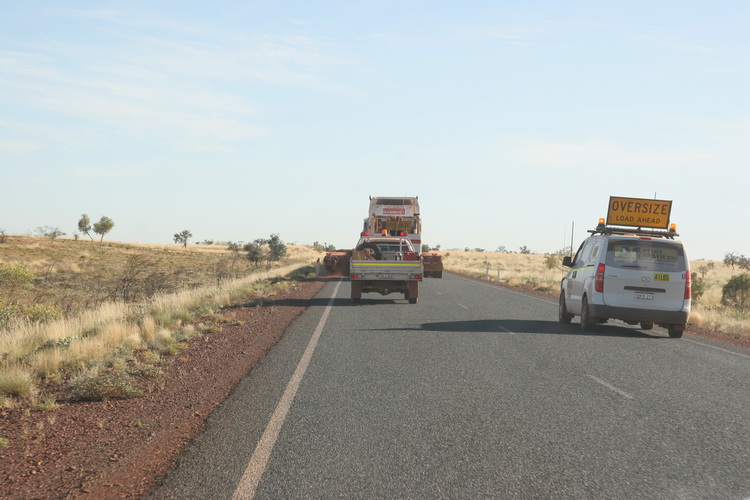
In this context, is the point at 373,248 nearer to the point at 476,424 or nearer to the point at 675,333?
the point at 675,333

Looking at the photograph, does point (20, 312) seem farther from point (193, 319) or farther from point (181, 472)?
point (181, 472)

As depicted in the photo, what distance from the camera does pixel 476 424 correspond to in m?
6.84

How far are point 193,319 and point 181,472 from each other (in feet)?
35.4

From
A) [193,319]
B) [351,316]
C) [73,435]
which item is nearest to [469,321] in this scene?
[351,316]

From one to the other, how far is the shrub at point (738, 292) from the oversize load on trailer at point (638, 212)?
12.8 m

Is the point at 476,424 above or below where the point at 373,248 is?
below

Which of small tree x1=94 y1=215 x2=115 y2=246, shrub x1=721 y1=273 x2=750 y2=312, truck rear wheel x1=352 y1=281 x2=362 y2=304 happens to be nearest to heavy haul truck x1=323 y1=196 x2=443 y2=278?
truck rear wheel x1=352 y1=281 x2=362 y2=304

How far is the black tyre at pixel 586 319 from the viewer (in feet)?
48.8

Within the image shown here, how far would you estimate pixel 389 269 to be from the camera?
20.5m

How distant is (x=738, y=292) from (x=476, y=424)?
27.6 metres

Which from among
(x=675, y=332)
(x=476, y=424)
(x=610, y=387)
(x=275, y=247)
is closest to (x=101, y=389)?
(x=476, y=424)


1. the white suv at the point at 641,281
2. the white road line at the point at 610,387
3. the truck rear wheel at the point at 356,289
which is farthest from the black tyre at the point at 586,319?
the truck rear wheel at the point at 356,289

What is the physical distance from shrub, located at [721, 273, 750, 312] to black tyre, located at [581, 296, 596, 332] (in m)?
17.3

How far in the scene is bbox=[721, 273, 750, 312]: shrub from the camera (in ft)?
97.1
